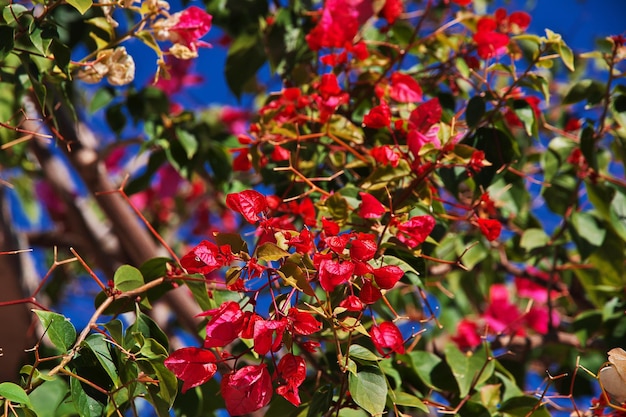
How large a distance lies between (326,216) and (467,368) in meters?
0.26

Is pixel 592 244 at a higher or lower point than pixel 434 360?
higher

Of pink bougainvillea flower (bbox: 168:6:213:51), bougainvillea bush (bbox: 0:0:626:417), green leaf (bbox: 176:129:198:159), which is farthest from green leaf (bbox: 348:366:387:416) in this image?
green leaf (bbox: 176:129:198:159)

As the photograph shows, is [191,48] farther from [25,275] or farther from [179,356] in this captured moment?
[25,275]

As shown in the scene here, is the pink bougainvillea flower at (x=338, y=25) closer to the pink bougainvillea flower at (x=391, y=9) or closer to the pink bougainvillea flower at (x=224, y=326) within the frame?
the pink bougainvillea flower at (x=391, y=9)

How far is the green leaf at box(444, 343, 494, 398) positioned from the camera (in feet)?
2.87

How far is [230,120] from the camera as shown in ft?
7.04

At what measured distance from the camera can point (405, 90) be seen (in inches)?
37.4

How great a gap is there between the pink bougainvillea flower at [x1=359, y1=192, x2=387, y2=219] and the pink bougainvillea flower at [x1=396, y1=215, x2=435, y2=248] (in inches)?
1.1

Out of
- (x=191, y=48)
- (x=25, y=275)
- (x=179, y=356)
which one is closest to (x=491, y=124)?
(x=191, y=48)

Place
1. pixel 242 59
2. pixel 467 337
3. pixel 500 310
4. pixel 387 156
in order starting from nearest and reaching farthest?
pixel 387 156, pixel 242 59, pixel 467 337, pixel 500 310

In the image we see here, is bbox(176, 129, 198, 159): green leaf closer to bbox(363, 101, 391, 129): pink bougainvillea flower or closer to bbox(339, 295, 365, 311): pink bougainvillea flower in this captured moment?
bbox(363, 101, 391, 129): pink bougainvillea flower

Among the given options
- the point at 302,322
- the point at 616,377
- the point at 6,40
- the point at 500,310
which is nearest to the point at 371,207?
the point at 302,322

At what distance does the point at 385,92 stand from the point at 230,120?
121 centimetres

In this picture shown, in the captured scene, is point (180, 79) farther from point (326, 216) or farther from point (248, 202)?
point (248, 202)
